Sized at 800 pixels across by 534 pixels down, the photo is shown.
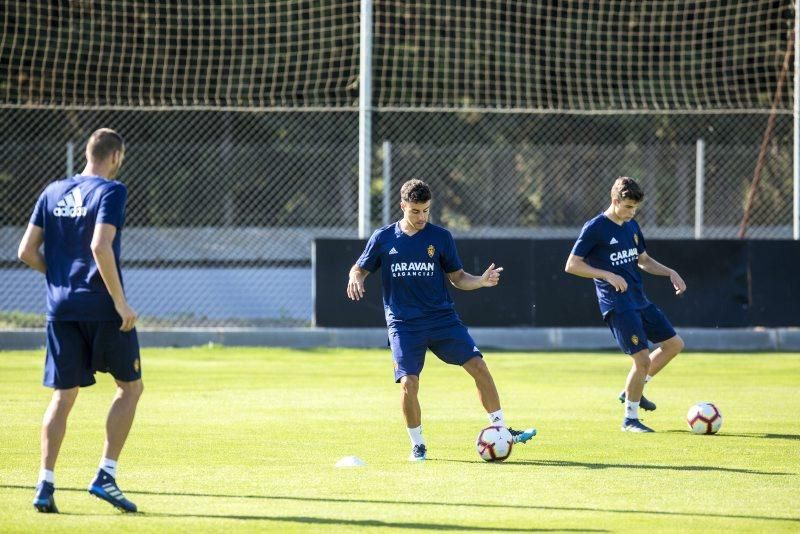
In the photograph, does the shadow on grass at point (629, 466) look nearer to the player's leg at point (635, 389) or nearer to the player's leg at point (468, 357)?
the player's leg at point (468, 357)

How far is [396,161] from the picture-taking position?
832 inches

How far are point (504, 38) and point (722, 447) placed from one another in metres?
18.9

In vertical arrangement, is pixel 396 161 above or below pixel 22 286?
above

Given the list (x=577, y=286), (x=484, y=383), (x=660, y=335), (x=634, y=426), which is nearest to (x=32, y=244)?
(x=484, y=383)

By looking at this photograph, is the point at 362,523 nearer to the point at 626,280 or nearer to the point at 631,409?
the point at 631,409

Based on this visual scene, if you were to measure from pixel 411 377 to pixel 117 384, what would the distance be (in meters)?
2.55

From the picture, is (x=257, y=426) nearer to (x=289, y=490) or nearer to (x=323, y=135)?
(x=289, y=490)

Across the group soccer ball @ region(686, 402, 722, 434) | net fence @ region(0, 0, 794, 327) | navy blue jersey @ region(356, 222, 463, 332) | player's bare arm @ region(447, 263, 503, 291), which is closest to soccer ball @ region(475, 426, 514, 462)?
navy blue jersey @ region(356, 222, 463, 332)

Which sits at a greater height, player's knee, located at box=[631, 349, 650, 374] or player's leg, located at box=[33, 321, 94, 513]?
player's leg, located at box=[33, 321, 94, 513]

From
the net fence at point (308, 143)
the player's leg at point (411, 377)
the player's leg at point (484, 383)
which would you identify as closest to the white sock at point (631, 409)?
the player's leg at point (484, 383)

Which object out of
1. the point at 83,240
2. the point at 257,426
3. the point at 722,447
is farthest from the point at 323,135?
the point at 83,240

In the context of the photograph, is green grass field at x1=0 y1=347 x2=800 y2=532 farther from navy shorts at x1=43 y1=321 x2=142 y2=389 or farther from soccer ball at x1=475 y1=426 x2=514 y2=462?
navy shorts at x1=43 y1=321 x2=142 y2=389

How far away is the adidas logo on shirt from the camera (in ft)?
21.5

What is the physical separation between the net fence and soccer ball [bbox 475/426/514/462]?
964 cm
